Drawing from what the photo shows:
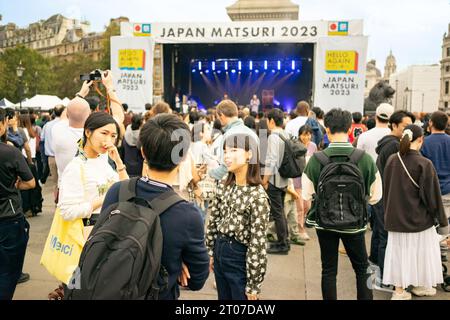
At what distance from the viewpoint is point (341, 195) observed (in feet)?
10.2

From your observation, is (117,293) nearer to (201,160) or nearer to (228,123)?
(228,123)

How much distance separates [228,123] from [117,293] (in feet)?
10.8

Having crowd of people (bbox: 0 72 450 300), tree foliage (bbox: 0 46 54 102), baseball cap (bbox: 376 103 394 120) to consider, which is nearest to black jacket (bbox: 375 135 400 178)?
crowd of people (bbox: 0 72 450 300)

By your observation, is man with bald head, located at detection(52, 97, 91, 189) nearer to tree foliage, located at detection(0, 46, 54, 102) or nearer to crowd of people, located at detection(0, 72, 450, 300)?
crowd of people, located at detection(0, 72, 450, 300)

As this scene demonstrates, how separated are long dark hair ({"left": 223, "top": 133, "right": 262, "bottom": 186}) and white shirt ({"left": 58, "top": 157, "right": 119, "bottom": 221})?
914 mm

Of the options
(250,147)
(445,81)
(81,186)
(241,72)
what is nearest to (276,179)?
(250,147)

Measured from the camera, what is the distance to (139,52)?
Result: 1425cm

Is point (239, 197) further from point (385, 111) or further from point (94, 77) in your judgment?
point (385, 111)

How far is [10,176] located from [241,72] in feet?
59.8

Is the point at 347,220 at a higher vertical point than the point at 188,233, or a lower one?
lower

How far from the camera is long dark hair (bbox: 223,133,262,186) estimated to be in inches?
113
